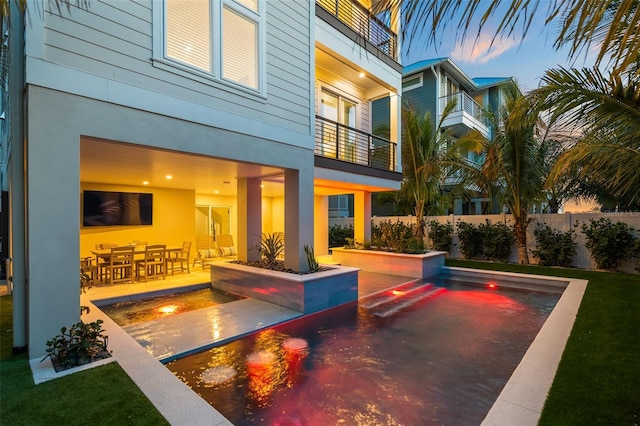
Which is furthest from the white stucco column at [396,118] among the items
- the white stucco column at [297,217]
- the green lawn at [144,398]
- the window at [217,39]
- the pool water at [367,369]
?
the green lawn at [144,398]

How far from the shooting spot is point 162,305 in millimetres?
6914

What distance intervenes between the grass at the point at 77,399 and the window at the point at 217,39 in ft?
14.8

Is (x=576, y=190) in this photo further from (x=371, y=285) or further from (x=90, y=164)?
(x=90, y=164)

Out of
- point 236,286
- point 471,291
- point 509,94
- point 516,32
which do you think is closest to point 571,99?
point 516,32

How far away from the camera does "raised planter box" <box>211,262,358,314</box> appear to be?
636 cm

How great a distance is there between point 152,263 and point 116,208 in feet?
10.2

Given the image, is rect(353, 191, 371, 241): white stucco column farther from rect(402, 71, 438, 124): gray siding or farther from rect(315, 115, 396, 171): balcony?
rect(402, 71, 438, 124): gray siding

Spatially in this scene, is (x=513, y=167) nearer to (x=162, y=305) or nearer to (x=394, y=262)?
(x=394, y=262)

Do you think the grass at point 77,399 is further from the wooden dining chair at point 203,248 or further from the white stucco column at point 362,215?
the white stucco column at point 362,215

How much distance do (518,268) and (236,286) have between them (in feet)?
29.7

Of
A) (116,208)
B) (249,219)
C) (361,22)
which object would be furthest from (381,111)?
(116,208)

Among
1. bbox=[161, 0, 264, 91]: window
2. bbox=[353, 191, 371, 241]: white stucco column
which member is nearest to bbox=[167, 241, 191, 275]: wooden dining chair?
bbox=[161, 0, 264, 91]: window

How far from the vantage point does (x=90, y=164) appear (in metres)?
7.25

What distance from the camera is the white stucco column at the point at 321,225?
1518 cm
